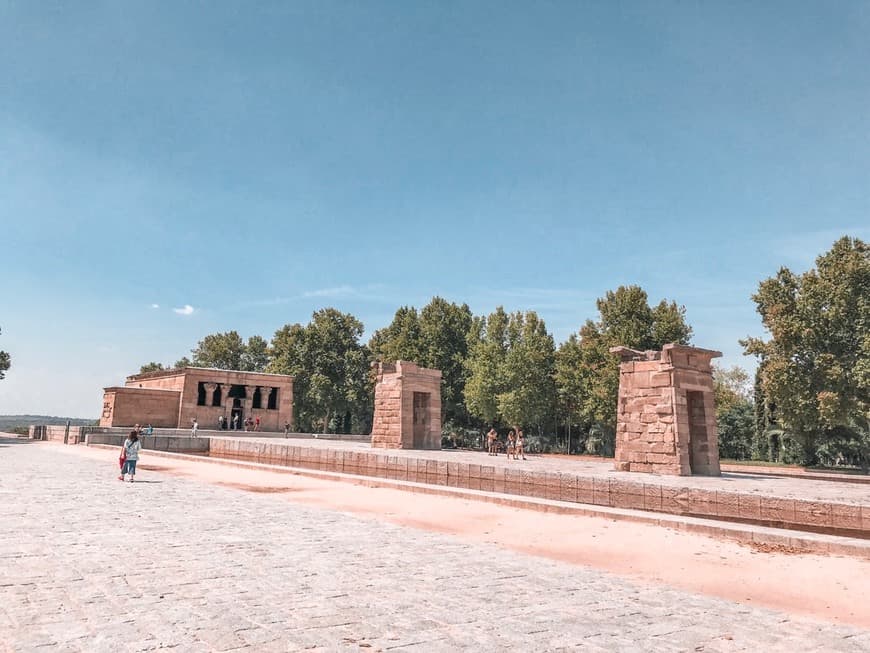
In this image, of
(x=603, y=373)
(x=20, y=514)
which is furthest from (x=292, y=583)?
(x=603, y=373)

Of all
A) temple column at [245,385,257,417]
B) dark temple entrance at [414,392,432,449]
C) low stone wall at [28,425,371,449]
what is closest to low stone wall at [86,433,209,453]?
low stone wall at [28,425,371,449]

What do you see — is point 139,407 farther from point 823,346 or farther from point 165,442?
point 823,346

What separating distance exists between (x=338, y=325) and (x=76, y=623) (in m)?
52.7

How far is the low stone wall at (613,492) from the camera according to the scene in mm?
Result: 10867

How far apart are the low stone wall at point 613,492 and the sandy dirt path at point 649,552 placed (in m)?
3.87

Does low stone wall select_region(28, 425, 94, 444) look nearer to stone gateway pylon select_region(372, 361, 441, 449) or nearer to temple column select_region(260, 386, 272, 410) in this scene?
temple column select_region(260, 386, 272, 410)

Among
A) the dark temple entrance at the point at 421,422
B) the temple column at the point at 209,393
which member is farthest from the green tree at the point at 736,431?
the temple column at the point at 209,393

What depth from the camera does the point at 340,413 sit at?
2186 inches

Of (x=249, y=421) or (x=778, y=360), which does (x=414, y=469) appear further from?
(x=249, y=421)

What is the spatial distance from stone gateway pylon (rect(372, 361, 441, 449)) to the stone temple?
18.0 meters

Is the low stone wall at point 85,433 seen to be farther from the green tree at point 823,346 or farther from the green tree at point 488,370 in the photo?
the green tree at point 823,346


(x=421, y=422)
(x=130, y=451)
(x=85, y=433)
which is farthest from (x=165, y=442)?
(x=130, y=451)

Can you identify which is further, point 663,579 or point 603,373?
point 603,373

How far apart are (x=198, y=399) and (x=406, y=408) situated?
20728 millimetres
